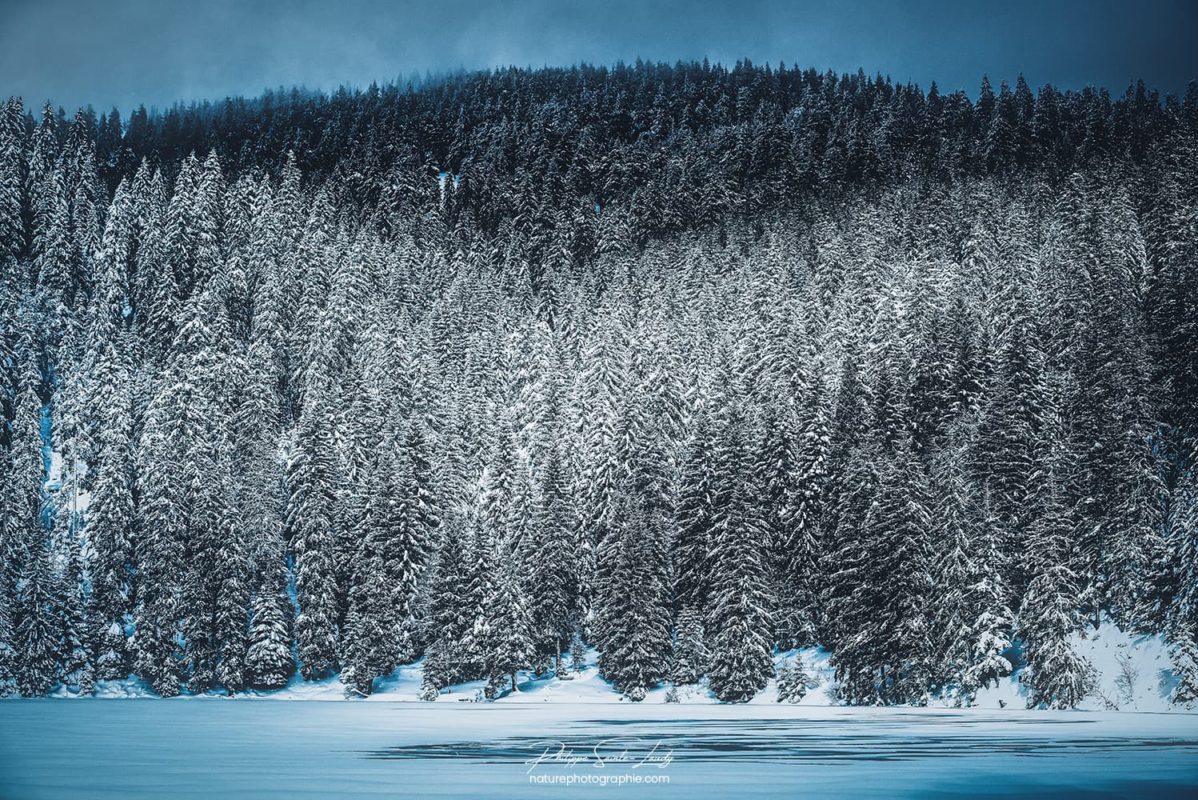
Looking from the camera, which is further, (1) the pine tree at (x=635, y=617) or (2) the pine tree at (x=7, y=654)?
(2) the pine tree at (x=7, y=654)

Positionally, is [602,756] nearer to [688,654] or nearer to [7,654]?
[688,654]

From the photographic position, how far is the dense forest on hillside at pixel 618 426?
52.9m

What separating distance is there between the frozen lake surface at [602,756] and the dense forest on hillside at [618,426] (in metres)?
13.4

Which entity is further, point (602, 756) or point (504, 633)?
point (504, 633)

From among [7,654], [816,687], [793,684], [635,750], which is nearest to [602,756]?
[635,750]

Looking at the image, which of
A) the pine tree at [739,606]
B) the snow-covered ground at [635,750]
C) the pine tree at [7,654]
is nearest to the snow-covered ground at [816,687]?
the snow-covered ground at [635,750]

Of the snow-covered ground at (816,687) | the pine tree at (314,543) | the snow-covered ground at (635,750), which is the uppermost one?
the pine tree at (314,543)

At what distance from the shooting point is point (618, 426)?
73.4m

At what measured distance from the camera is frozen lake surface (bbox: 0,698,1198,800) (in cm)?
1808

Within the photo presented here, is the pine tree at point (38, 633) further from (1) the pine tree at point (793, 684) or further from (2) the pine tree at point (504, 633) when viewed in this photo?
(1) the pine tree at point (793, 684)

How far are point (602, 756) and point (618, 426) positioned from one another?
2014 inches

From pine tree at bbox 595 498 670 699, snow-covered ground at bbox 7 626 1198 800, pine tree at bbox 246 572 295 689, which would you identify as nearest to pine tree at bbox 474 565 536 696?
pine tree at bbox 595 498 670 699

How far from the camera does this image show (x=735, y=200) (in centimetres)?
14225

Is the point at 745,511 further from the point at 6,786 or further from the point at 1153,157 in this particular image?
the point at 1153,157
